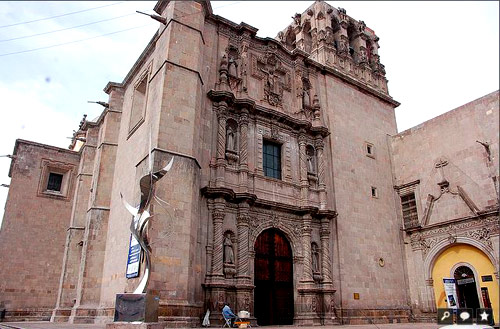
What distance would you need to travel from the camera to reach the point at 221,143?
14.9 metres

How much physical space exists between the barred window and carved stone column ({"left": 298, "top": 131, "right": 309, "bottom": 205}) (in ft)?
19.6

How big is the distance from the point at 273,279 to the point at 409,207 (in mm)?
8485

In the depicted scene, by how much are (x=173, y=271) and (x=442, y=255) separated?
477 inches

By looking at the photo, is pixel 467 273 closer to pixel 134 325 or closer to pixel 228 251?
pixel 228 251

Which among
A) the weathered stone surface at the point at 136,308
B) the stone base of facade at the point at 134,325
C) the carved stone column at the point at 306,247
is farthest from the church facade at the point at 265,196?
the stone base of facade at the point at 134,325

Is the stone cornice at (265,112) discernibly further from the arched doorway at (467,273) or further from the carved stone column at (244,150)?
the arched doorway at (467,273)

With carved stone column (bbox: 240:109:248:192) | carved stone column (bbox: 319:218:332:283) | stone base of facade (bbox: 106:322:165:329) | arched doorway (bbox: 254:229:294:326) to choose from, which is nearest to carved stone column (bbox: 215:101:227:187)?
carved stone column (bbox: 240:109:248:192)

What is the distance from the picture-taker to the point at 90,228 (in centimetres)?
1669

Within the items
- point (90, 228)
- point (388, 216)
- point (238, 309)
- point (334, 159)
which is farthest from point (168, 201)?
point (388, 216)

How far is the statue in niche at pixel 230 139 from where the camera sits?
15.1 metres

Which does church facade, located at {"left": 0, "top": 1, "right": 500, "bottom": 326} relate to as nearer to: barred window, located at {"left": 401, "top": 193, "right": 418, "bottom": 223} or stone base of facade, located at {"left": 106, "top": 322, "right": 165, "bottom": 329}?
barred window, located at {"left": 401, "top": 193, "right": 418, "bottom": 223}

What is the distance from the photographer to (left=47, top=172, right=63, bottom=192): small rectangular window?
24031mm

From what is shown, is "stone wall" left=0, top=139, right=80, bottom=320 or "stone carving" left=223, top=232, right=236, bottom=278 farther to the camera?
"stone wall" left=0, top=139, right=80, bottom=320

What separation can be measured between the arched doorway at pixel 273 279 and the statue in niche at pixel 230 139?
343 cm
